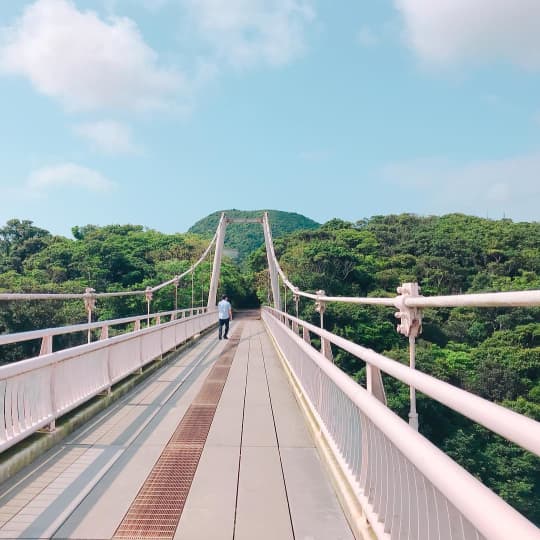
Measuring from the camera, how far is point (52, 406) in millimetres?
A: 4047

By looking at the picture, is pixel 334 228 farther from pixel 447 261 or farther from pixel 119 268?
pixel 119 268

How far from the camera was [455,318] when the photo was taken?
27438 mm

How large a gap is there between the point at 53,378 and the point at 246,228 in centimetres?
13118

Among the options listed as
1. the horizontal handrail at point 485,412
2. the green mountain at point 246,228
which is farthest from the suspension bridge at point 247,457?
the green mountain at point 246,228

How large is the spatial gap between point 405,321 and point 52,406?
306 centimetres

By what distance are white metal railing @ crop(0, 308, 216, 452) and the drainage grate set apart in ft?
3.29

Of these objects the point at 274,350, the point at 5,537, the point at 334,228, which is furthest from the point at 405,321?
the point at 334,228

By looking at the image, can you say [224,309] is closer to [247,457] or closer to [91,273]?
[247,457]

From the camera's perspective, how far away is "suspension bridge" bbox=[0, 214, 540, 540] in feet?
4.50

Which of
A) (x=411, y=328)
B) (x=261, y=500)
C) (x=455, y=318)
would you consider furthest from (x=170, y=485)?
(x=455, y=318)

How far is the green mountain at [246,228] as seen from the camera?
124000mm

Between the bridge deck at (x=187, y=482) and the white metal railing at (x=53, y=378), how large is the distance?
0.93ft

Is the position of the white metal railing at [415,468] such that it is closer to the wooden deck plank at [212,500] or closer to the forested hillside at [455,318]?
the wooden deck plank at [212,500]

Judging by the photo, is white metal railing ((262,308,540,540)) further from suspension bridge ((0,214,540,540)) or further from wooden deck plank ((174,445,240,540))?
A: wooden deck plank ((174,445,240,540))
